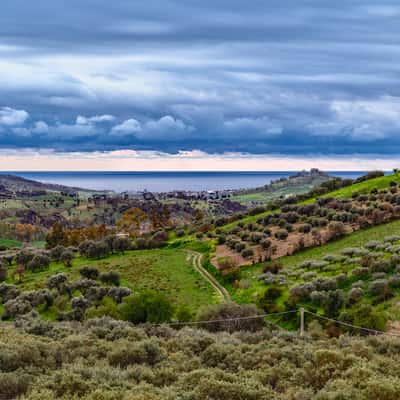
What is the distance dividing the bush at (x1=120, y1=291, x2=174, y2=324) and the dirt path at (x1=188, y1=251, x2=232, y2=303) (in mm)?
A: 7854

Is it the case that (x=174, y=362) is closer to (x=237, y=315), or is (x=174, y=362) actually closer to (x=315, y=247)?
(x=237, y=315)

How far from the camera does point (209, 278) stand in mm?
52125

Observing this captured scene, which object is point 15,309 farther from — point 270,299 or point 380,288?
point 380,288

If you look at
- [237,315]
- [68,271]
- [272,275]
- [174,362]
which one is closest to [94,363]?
[174,362]

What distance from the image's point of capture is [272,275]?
142 ft

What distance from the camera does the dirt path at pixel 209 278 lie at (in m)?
43.9

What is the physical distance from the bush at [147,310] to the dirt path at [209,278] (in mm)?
7854

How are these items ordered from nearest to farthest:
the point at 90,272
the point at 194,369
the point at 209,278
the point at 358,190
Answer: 1. the point at 194,369
2. the point at 209,278
3. the point at 90,272
4. the point at 358,190

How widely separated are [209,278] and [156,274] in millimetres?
6758

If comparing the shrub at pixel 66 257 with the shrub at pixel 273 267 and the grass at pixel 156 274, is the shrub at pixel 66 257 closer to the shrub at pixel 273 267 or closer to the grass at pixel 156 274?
Result: the grass at pixel 156 274

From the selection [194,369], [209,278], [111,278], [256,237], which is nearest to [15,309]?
[111,278]

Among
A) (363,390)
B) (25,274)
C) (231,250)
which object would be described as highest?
(363,390)

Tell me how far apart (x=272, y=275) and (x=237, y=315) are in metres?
14.3

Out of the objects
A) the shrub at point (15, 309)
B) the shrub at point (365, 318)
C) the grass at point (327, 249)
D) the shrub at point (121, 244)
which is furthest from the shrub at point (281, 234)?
the shrub at point (15, 309)
